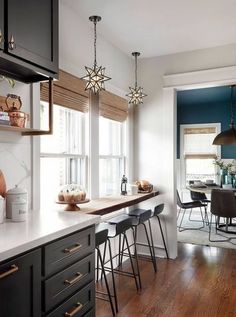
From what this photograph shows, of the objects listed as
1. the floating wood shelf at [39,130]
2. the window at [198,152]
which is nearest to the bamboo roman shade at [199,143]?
the window at [198,152]

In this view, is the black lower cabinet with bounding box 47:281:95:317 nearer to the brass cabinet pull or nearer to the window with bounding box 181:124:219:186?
the brass cabinet pull

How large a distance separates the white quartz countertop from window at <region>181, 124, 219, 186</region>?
5.51 metres

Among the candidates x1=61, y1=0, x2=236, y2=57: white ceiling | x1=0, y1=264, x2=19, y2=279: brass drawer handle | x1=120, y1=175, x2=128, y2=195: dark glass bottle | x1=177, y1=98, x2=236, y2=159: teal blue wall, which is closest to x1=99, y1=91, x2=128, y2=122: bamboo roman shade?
x1=61, y1=0, x2=236, y2=57: white ceiling

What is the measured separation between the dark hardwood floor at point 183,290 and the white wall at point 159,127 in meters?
0.46

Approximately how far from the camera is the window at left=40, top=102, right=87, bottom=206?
2607 mm

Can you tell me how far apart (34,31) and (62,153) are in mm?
1259

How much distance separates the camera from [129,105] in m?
4.13

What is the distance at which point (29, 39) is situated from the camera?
5.89ft

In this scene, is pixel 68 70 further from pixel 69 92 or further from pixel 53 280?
pixel 53 280

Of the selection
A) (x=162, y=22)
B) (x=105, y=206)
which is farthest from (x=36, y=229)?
(x=162, y=22)

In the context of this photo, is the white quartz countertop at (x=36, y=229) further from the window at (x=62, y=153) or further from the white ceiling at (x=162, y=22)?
the white ceiling at (x=162, y=22)

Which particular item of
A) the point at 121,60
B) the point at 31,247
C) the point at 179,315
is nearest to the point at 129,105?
the point at 121,60

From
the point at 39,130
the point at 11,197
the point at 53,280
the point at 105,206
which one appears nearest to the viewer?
the point at 53,280

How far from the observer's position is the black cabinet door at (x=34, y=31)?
1.66 meters
